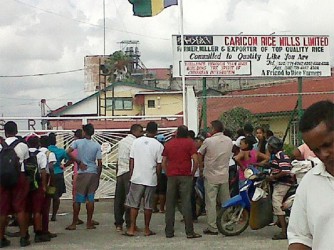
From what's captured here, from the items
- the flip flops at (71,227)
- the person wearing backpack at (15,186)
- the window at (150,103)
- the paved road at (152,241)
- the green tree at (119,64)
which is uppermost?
the green tree at (119,64)

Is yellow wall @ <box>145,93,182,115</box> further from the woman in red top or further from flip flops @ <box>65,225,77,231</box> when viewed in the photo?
the woman in red top

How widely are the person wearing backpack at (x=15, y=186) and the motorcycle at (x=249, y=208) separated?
8.85ft

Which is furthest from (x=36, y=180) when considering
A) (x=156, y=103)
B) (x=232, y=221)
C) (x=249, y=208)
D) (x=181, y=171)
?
(x=156, y=103)

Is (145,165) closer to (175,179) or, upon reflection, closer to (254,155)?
(175,179)

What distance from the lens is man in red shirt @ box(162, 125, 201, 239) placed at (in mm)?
8953

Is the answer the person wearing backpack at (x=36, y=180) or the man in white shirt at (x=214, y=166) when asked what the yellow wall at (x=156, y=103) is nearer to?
the man in white shirt at (x=214, y=166)

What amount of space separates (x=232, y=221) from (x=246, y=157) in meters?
1.14

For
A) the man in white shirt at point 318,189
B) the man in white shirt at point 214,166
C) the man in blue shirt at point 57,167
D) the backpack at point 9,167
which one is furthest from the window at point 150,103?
the man in white shirt at point 318,189

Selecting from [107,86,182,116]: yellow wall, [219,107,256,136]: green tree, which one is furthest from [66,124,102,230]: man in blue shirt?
[107,86,182,116]: yellow wall

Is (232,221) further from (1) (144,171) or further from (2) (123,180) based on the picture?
(2) (123,180)

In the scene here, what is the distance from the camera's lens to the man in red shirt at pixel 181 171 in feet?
29.4

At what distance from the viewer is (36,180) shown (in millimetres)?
8406

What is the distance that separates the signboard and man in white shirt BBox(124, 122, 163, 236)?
5.57 metres

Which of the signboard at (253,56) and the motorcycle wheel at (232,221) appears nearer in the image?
the motorcycle wheel at (232,221)
